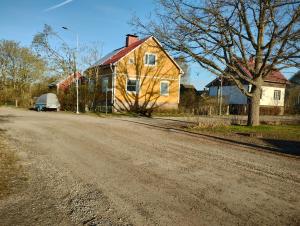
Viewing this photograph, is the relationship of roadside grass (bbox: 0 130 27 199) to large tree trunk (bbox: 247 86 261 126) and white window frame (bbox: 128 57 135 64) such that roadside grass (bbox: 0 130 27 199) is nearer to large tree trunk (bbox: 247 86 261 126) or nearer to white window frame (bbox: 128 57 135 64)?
large tree trunk (bbox: 247 86 261 126)

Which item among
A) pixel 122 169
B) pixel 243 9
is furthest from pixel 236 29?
pixel 122 169

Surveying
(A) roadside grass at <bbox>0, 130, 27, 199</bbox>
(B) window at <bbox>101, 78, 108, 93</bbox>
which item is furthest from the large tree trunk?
(B) window at <bbox>101, 78, 108, 93</bbox>

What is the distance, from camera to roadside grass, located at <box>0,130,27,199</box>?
Result: 18.2ft

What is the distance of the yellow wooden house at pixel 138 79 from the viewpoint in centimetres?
3142

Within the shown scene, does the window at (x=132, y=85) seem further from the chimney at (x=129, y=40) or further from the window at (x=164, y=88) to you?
the chimney at (x=129, y=40)

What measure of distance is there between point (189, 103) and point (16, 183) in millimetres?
30434

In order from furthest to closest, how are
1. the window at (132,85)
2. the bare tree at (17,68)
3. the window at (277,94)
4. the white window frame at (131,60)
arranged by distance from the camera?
the bare tree at (17,68) → the window at (277,94) → the window at (132,85) → the white window frame at (131,60)

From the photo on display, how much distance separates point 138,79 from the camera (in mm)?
32625

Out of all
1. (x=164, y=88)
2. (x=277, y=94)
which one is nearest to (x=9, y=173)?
(x=164, y=88)

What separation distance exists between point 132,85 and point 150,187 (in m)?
27.2

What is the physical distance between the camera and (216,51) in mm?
17031

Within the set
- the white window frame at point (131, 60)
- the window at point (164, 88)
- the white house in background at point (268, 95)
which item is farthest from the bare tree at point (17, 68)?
the white house in background at point (268, 95)

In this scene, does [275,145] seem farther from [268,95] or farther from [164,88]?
[268,95]

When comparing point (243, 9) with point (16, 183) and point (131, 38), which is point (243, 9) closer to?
point (16, 183)
